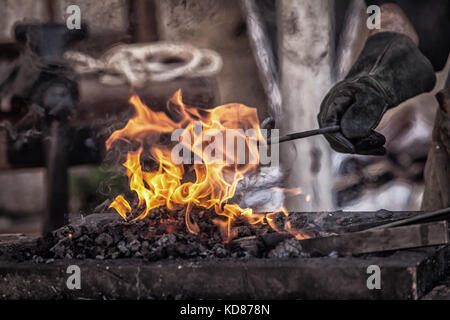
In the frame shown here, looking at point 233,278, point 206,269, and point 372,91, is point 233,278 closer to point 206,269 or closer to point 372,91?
point 206,269

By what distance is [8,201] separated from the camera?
6461mm

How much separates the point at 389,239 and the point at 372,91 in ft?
3.08

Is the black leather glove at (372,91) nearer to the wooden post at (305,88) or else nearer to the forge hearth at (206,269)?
the forge hearth at (206,269)

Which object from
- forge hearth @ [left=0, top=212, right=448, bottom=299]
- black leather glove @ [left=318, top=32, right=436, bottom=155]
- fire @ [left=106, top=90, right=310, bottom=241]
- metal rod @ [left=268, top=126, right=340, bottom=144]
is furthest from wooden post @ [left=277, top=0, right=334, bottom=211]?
forge hearth @ [left=0, top=212, right=448, bottom=299]

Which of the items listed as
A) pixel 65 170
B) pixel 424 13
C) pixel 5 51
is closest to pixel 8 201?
pixel 65 170

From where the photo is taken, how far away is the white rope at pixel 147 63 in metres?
5.62

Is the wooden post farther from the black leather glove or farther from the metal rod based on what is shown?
the metal rod

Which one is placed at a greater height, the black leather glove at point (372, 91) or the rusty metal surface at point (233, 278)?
the black leather glove at point (372, 91)

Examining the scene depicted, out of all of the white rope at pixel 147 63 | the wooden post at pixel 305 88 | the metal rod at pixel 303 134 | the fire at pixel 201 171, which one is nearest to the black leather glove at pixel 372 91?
the metal rod at pixel 303 134

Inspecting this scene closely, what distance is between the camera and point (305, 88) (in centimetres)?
498

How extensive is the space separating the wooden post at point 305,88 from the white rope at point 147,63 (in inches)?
33.5

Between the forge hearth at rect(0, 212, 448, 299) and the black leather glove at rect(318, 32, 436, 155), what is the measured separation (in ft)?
1.54

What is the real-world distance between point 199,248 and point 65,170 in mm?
4103

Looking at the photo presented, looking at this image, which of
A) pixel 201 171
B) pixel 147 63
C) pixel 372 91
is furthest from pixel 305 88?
pixel 201 171
